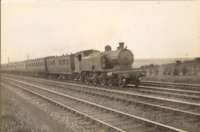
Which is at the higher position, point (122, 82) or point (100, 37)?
point (100, 37)

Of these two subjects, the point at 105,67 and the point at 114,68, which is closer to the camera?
the point at 114,68

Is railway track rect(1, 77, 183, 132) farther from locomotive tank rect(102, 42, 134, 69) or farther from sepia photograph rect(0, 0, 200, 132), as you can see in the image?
locomotive tank rect(102, 42, 134, 69)

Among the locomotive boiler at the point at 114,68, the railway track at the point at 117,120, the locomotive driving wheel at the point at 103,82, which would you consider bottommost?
the railway track at the point at 117,120

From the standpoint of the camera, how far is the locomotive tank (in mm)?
14461

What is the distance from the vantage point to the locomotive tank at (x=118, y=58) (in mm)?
14461

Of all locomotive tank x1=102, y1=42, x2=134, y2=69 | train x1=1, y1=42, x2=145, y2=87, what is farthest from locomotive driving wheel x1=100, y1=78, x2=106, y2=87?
locomotive tank x1=102, y1=42, x2=134, y2=69

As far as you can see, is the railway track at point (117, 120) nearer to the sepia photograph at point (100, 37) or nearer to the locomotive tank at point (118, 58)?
the sepia photograph at point (100, 37)

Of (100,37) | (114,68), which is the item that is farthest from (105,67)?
(100,37)

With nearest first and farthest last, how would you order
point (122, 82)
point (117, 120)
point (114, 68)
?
point (117, 120) < point (122, 82) < point (114, 68)

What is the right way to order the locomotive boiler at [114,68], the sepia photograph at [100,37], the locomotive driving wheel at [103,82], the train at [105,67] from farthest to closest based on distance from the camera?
1. the locomotive driving wheel at [103,82]
2. the train at [105,67]
3. the locomotive boiler at [114,68]
4. the sepia photograph at [100,37]

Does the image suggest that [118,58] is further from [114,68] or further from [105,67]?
[105,67]

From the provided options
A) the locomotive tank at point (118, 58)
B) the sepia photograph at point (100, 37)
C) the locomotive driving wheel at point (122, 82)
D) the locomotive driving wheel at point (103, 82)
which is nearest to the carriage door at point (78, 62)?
the locomotive driving wheel at point (103, 82)

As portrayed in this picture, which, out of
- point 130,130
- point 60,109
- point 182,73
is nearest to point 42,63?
point 182,73

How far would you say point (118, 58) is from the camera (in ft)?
47.4
